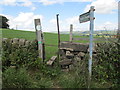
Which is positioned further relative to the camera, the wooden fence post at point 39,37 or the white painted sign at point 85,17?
the wooden fence post at point 39,37

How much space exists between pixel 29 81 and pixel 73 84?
4.15ft

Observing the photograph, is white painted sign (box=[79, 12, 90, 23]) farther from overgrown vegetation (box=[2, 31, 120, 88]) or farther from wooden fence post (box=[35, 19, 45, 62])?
wooden fence post (box=[35, 19, 45, 62])

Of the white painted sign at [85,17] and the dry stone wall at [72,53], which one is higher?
the white painted sign at [85,17]

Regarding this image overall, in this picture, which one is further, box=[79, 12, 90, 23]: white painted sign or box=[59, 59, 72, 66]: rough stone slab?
box=[59, 59, 72, 66]: rough stone slab

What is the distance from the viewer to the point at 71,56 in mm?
4871

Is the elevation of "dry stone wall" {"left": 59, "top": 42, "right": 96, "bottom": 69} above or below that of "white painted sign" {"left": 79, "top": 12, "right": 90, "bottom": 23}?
below

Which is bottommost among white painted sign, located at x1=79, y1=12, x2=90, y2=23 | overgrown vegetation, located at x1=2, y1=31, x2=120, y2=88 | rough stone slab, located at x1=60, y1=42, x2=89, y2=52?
overgrown vegetation, located at x1=2, y1=31, x2=120, y2=88

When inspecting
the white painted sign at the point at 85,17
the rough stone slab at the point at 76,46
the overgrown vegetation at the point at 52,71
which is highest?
the white painted sign at the point at 85,17

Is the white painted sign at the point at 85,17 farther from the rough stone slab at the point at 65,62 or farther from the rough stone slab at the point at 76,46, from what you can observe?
the rough stone slab at the point at 65,62

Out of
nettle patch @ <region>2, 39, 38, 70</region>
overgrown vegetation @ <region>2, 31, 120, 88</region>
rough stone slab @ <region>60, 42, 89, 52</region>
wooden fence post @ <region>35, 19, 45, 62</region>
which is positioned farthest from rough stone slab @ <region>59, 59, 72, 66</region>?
nettle patch @ <region>2, 39, 38, 70</region>

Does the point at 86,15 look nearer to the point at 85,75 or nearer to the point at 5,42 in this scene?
the point at 85,75

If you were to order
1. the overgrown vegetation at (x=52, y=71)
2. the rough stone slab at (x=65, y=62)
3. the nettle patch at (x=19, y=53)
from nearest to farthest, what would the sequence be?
the overgrown vegetation at (x=52, y=71), the nettle patch at (x=19, y=53), the rough stone slab at (x=65, y=62)

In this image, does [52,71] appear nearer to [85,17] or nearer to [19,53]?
[19,53]

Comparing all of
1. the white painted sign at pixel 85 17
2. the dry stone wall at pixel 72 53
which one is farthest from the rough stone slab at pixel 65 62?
Answer: the white painted sign at pixel 85 17
